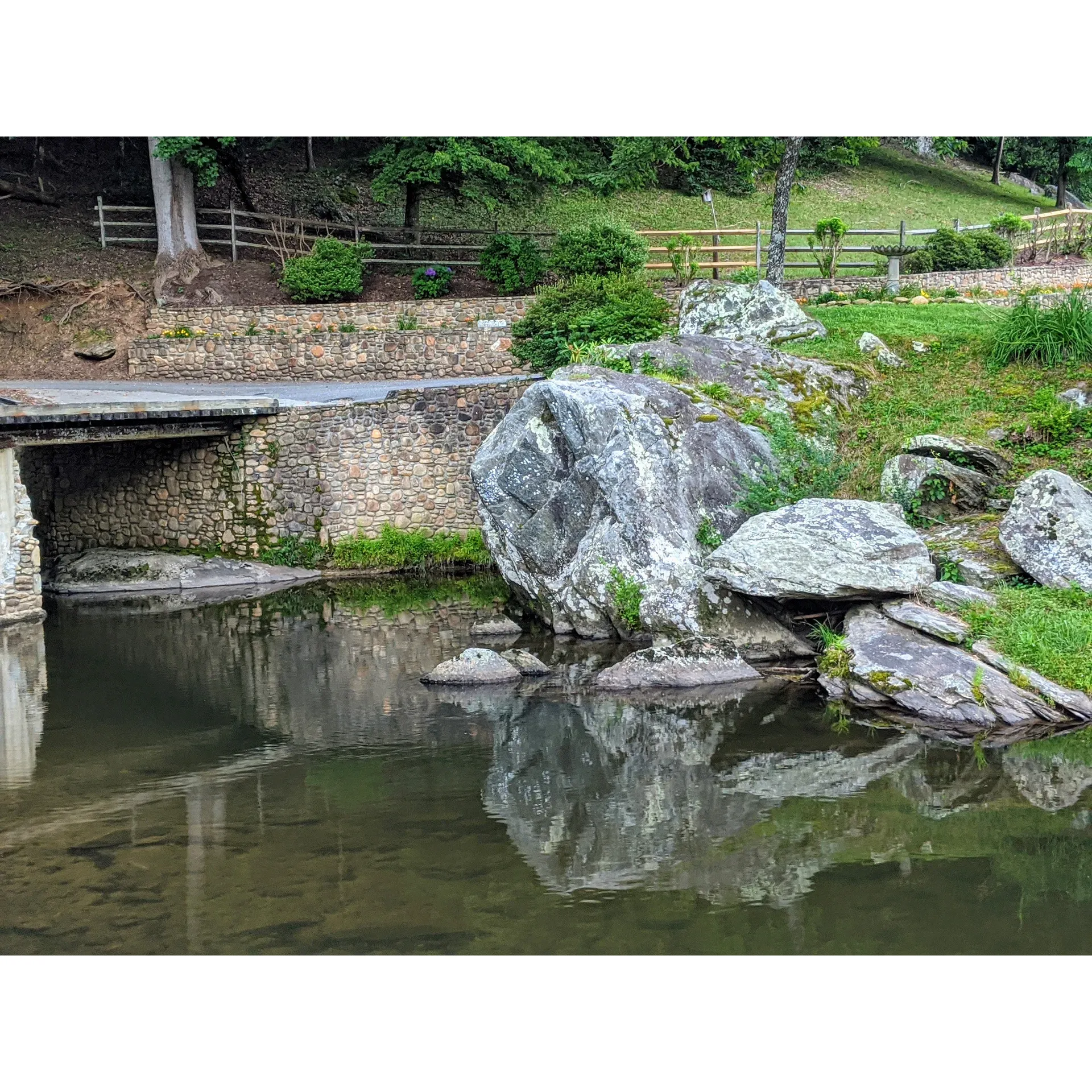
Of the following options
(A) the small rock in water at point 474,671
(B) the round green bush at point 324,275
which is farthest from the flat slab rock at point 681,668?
(B) the round green bush at point 324,275

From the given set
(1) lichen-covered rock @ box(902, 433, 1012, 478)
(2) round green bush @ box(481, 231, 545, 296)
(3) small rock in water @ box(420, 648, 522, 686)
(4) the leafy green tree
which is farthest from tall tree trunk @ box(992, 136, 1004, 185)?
(3) small rock in water @ box(420, 648, 522, 686)

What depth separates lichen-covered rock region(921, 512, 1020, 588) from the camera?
13891mm

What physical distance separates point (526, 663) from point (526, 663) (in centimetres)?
1

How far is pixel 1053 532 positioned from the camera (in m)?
13.6

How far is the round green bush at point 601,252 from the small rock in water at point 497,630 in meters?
10.7

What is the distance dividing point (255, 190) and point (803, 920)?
3100 centimetres

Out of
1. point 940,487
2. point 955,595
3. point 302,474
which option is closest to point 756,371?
point 940,487

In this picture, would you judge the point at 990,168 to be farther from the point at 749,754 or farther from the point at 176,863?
the point at 176,863

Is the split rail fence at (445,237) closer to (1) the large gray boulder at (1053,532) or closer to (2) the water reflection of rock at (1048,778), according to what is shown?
(1) the large gray boulder at (1053,532)

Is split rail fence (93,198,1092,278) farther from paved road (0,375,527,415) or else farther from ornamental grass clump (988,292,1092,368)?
ornamental grass clump (988,292,1092,368)

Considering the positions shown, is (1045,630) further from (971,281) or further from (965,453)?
(971,281)

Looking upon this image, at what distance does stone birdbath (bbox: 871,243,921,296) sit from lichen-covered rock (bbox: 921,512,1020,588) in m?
10.5

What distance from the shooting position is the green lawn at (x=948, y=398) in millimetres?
16016

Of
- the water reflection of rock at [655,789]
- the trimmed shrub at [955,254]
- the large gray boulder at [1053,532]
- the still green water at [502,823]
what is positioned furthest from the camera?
the trimmed shrub at [955,254]
